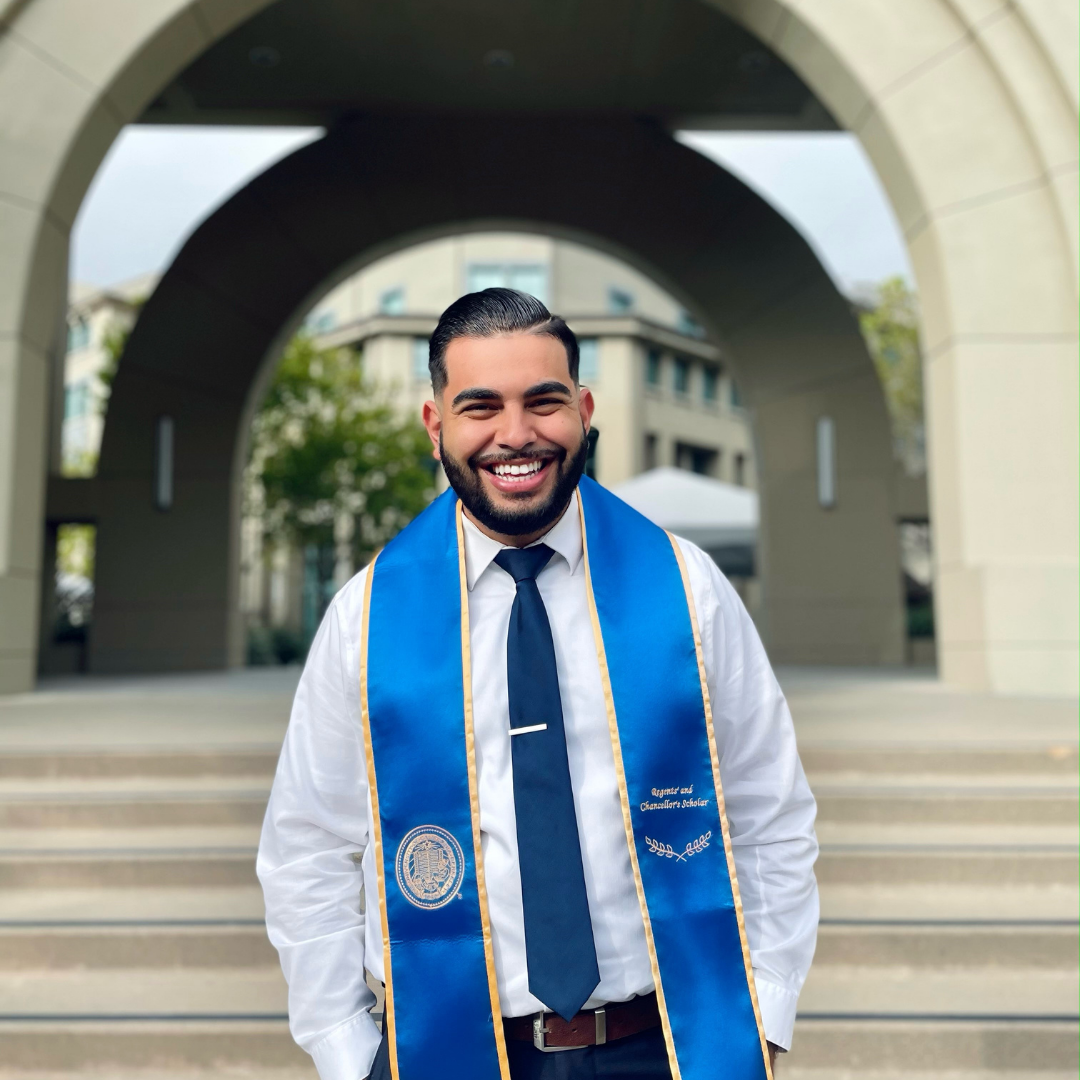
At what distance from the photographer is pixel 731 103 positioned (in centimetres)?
1248

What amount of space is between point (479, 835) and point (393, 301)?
129 feet

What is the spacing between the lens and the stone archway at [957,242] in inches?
283

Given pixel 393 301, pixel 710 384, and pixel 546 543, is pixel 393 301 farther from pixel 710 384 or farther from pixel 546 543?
pixel 546 543

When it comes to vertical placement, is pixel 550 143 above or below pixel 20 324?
above

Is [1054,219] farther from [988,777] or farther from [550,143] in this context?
[550,143]

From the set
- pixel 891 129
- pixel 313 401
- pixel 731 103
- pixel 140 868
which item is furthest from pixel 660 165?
A: pixel 313 401

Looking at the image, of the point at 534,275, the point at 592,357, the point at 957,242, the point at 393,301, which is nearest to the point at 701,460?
the point at 592,357

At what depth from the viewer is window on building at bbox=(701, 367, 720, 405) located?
4381 centimetres

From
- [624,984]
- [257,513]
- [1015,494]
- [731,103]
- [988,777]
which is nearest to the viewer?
[624,984]

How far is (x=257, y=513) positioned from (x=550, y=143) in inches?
597

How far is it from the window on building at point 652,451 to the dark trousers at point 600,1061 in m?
39.5

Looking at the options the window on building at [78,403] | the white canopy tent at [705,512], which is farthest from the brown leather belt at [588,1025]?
the window on building at [78,403]

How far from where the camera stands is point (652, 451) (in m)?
41.3

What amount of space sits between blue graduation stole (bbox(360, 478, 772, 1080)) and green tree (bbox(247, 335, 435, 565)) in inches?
929
